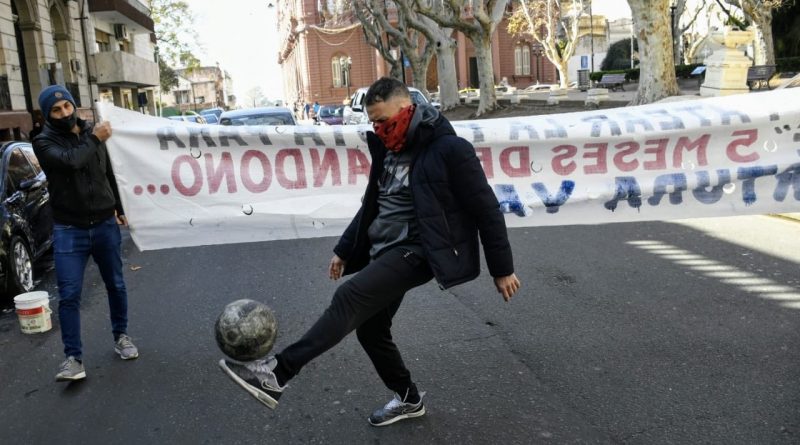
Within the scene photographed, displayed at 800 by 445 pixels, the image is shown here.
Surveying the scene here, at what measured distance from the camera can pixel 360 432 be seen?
3.84 metres

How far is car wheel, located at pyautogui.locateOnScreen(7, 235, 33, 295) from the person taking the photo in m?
7.17

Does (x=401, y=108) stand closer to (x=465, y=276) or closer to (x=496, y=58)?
(x=465, y=276)

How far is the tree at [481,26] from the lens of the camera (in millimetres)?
27031

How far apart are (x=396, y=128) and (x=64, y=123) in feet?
7.69

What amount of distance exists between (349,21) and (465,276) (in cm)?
6591

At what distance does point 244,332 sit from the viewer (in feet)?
11.5

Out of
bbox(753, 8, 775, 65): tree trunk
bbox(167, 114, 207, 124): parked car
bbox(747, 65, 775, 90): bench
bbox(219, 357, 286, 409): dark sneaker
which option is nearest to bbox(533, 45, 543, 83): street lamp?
bbox(753, 8, 775, 65): tree trunk

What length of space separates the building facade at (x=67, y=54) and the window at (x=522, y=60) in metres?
38.4

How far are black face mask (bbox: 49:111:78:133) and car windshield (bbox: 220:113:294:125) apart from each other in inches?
432

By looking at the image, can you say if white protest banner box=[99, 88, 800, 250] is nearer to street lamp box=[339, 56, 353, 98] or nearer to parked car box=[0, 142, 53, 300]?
parked car box=[0, 142, 53, 300]

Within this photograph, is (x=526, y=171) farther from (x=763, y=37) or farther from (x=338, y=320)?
(x=763, y=37)

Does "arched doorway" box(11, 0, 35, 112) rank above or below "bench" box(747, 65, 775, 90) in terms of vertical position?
above

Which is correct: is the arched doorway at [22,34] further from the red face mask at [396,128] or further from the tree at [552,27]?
the tree at [552,27]

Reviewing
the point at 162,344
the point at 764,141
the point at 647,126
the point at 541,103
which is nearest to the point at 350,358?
the point at 162,344
